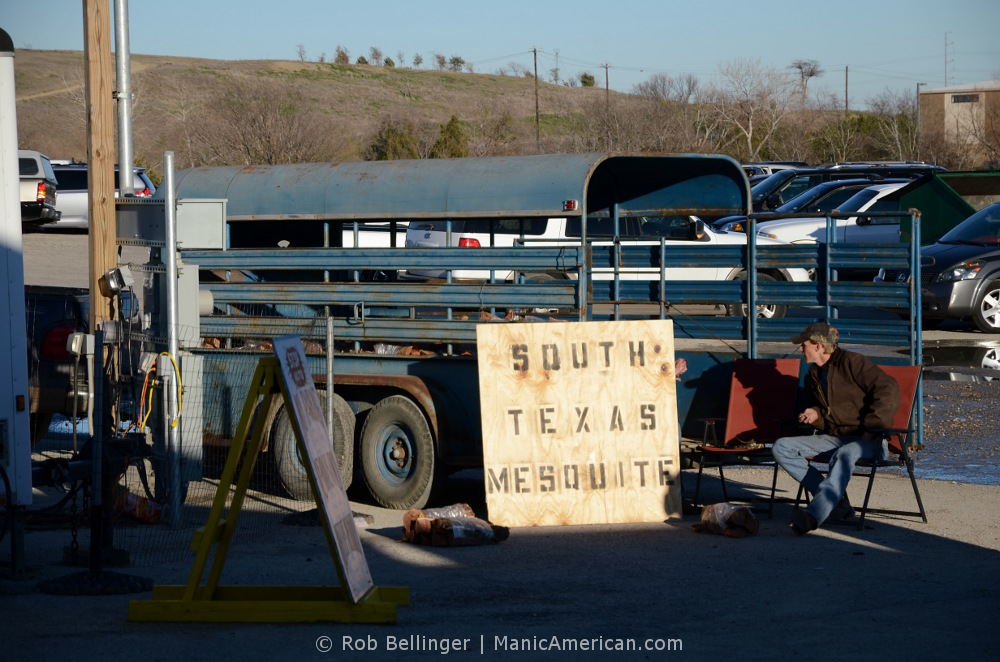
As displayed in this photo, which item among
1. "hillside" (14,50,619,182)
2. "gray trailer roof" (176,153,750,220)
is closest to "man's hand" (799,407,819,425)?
"gray trailer roof" (176,153,750,220)

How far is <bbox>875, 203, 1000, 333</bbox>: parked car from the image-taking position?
16.7 metres

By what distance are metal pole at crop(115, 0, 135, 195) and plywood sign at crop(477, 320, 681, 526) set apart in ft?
13.6

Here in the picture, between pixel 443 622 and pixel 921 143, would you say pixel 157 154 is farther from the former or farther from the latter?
pixel 443 622

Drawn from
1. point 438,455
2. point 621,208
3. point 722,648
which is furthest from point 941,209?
point 722,648

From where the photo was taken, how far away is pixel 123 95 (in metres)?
10.3

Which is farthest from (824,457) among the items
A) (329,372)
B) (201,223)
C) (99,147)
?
(99,147)

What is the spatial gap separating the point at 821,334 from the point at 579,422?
6.08ft

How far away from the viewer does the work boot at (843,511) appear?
8.20m

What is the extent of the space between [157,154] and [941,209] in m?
41.4

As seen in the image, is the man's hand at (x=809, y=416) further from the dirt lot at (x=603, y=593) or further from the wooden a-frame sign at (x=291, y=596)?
the wooden a-frame sign at (x=291, y=596)

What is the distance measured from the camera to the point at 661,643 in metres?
5.51

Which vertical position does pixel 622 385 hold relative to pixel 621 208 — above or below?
below

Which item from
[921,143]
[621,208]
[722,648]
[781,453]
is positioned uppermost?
[921,143]

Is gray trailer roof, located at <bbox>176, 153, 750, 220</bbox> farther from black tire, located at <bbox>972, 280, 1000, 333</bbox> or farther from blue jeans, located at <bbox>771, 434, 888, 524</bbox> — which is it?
black tire, located at <bbox>972, 280, 1000, 333</bbox>
